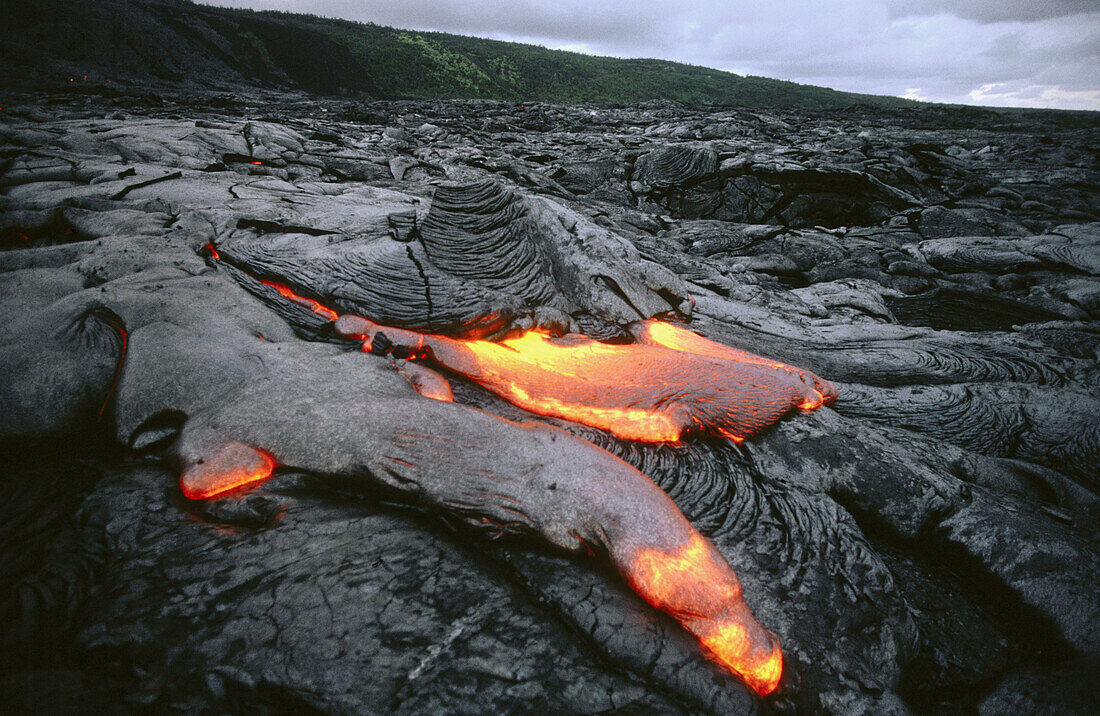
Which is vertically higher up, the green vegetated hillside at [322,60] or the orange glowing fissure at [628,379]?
the green vegetated hillside at [322,60]

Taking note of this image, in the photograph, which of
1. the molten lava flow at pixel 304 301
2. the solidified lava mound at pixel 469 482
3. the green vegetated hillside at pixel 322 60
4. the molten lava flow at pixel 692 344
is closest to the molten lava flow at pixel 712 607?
the solidified lava mound at pixel 469 482

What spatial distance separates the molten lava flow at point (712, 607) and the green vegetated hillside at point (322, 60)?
26191 millimetres

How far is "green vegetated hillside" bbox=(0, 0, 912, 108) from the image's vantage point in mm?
18906

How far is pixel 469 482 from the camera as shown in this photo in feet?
7.85

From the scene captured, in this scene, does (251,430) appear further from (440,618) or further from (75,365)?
(440,618)

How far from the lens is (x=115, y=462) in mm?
2443

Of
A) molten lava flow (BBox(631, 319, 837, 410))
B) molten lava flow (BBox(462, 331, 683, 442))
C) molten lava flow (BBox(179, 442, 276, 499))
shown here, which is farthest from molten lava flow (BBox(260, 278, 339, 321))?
molten lava flow (BBox(631, 319, 837, 410))

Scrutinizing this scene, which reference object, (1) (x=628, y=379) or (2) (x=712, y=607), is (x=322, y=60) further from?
(2) (x=712, y=607)

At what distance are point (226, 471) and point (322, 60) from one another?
3428cm

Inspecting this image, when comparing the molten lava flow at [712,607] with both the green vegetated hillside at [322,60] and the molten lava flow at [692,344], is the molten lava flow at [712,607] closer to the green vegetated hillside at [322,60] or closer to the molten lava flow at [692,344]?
the molten lava flow at [692,344]

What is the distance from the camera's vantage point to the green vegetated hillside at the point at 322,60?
18906 millimetres

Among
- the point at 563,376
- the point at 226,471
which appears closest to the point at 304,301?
the point at 226,471

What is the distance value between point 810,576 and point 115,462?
3827 mm

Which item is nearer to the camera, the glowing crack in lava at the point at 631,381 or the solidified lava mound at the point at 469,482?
the solidified lava mound at the point at 469,482
